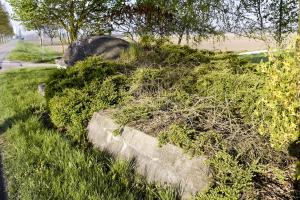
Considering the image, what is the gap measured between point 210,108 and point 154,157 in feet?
3.62

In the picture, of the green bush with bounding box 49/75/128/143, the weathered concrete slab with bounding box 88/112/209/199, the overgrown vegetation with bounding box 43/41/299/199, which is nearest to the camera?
the overgrown vegetation with bounding box 43/41/299/199

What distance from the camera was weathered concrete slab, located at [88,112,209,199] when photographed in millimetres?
3500

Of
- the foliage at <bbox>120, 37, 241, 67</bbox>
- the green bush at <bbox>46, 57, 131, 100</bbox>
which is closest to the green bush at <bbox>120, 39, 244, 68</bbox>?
the foliage at <bbox>120, 37, 241, 67</bbox>

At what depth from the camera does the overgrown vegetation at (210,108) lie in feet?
10.4

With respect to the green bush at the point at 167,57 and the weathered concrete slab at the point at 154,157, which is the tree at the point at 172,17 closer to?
the green bush at the point at 167,57

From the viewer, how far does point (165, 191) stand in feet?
11.7

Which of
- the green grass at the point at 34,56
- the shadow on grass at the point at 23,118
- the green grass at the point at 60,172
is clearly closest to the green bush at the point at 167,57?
the shadow on grass at the point at 23,118

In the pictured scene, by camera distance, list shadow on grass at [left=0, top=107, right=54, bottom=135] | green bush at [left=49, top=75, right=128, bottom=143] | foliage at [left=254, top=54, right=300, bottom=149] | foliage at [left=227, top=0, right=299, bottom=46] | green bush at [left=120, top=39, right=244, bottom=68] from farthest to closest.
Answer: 1. foliage at [left=227, top=0, right=299, bottom=46]
2. green bush at [left=120, top=39, right=244, bottom=68]
3. shadow on grass at [left=0, top=107, right=54, bottom=135]
4. green bush at [left=49, top=75, right=128, bottom=143]
5. foliage at [left=254, top=54, right=300, bottom=149]

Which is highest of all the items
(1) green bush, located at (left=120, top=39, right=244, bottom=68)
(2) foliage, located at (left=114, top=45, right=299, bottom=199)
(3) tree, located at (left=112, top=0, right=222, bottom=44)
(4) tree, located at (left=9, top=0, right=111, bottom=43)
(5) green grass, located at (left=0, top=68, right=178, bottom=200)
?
(4) tree, located at (left=9, top=0, right=111, bottom=43)

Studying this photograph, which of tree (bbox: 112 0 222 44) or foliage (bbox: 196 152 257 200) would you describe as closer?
foliage (bbox: 196 152 257 200)

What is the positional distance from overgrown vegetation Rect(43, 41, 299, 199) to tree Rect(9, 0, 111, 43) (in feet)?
39.0

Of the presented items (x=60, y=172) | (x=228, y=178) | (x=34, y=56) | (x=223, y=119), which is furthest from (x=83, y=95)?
(x=34, y=56)

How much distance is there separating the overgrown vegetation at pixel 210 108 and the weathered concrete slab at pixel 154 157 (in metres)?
0.11

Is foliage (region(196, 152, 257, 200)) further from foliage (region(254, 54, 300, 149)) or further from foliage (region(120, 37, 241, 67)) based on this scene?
foliage (region(120, 37, 241, 67))
